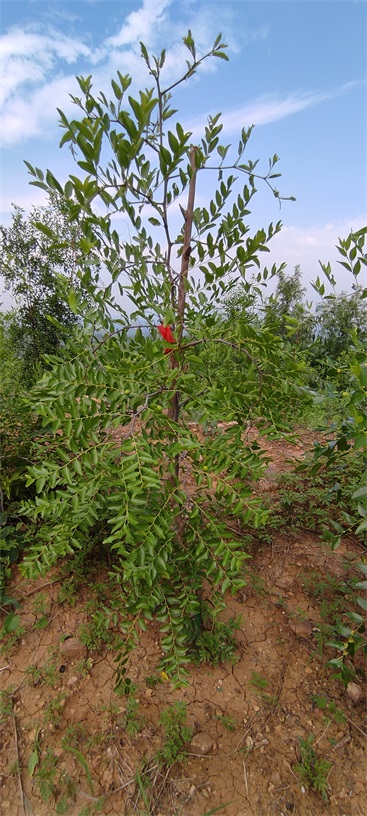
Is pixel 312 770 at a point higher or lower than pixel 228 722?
lower

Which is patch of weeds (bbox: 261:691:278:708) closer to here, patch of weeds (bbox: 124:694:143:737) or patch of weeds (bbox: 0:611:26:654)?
patch of weeds (bbox: 124:694:143:737)

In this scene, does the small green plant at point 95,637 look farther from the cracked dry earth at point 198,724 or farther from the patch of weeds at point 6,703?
the patch of weeds at point 6,703

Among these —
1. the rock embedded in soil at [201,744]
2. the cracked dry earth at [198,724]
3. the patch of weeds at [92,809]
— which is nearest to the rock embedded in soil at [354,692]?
the cracked dry earth at [198,724]

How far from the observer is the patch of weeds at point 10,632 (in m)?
1.75

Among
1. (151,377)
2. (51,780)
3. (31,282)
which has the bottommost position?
(51,780)

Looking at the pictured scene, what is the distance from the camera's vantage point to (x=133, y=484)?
0.93 m

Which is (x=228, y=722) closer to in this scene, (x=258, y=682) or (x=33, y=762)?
(x=258, y=682)

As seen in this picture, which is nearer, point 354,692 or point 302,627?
point 354,692

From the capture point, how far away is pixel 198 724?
146 centimetres

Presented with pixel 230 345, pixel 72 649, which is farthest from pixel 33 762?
pixel 230 345

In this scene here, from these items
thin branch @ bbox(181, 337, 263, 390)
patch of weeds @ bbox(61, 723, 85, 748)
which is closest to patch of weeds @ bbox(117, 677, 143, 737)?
patch of weeds @ bbox(61, 723, 85, 748)

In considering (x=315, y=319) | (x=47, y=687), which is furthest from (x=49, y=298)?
(x=47, y=687)

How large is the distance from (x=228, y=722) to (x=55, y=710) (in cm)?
67

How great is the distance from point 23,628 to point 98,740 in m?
0.64
